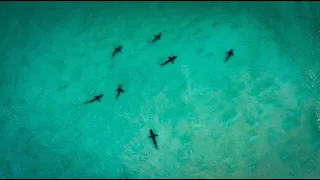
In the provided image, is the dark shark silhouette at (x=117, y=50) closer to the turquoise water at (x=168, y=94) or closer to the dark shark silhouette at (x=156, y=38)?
the turquoise water at (x=168, y=94)

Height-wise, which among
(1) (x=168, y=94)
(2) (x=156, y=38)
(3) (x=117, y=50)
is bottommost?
(1) (x=168, y=94)

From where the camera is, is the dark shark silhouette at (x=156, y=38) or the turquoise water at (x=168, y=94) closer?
the turquoise water at (x=168, y=94)

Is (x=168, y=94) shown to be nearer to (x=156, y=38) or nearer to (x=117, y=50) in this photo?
(x=156, y=38)

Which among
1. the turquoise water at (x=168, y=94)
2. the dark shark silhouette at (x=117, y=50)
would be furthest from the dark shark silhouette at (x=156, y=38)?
the dark shark silhouette at (x=117, y=50)

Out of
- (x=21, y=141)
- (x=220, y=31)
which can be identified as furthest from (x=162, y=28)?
(x=21, y=141)

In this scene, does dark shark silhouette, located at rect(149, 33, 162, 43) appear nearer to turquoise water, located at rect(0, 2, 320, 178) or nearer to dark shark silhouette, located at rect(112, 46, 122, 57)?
turquoise water, located at rect(0, 2, 320, 178)

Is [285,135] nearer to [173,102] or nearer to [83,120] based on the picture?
[173,102]

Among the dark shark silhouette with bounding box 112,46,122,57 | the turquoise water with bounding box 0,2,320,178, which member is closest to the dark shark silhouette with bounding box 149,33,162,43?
the turquoise water with bounding box 0,2,320,178

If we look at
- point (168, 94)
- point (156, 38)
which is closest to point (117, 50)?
point (156, 38)

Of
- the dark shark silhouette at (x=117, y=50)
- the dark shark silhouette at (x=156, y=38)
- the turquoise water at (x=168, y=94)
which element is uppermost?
the dark shark silhouette at (x=156, y=38)
